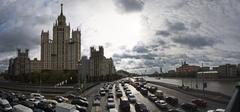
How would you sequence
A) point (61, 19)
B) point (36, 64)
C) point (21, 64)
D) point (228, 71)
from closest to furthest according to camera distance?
point (228, 71) → point (61, 19) → point (21, 64) → point (36, 64)

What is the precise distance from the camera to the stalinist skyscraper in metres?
105

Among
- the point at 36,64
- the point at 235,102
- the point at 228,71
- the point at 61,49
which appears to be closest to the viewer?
the point at 235,102

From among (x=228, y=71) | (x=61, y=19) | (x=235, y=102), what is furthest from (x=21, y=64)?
(x=235, y=102)

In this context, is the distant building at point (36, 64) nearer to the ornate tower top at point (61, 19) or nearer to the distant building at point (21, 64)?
the distant building at point (21, 64)

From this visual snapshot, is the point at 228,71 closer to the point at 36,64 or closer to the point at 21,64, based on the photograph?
the point at 36,64

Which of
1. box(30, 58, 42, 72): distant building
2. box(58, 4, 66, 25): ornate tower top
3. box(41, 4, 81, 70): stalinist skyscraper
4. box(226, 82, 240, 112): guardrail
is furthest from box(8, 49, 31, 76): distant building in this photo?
box(226, 82, 240, 112): guardrail

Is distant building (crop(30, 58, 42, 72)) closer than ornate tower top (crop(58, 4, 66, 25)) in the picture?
No

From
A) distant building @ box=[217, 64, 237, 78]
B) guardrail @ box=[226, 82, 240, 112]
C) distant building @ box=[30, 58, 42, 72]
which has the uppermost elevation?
distant building @ box=[30, 58, 42, 72]

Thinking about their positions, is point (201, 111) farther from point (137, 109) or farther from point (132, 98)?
point (132, 98)

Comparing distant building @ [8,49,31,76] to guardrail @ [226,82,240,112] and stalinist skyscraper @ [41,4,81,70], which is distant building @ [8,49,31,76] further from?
guardrail @ [226,82,240,112]

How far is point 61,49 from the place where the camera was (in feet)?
353

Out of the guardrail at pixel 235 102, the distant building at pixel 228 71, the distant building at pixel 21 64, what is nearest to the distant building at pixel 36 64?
the distant building at pixel 21 64

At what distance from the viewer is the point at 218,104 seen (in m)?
25.9

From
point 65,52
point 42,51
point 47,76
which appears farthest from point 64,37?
point 47,76
